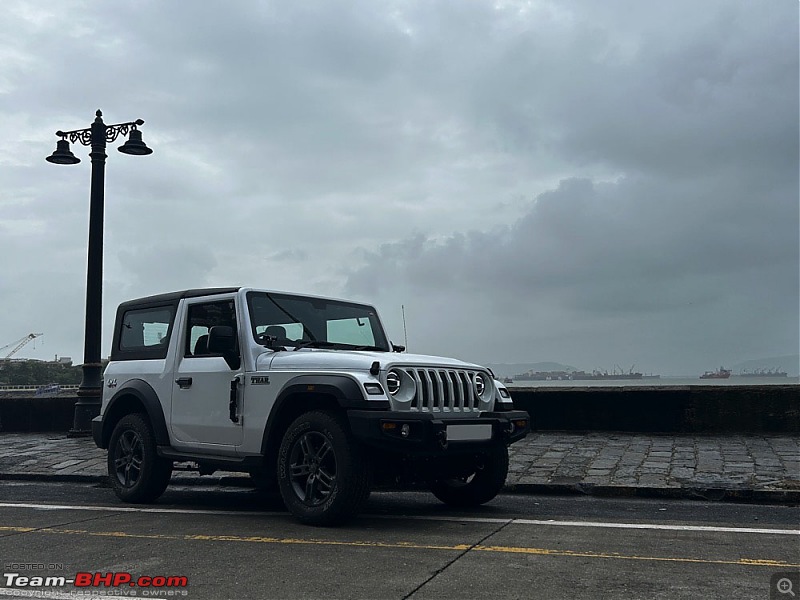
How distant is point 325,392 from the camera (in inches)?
260

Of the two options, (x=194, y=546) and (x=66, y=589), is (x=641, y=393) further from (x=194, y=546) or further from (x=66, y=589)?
(x=66, y=589)

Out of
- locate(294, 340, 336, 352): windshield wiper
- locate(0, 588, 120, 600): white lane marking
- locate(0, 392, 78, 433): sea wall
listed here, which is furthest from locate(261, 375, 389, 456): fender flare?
locate(0, 392, 78, 433): sea wall

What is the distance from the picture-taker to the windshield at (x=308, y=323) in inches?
302

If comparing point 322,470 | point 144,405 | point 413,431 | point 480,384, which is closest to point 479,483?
point 480,384

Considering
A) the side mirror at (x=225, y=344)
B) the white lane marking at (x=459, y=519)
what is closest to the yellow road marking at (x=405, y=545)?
the white lane marking at (x=459, y=519)

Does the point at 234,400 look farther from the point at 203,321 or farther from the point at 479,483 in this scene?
the point at 479,483

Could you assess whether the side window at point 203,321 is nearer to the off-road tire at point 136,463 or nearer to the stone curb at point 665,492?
the off-road tire at point 136,463

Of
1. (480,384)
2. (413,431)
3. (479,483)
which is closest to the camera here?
(413,431)

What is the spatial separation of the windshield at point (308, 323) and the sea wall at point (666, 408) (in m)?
5.26

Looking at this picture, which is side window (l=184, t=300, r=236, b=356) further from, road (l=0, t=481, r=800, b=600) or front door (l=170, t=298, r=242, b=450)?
road (l=0, t=481, r=800, b=600)

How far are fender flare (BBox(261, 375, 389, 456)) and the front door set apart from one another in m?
0.48

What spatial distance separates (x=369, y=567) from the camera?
4.99 metres

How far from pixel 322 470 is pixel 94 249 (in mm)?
9870

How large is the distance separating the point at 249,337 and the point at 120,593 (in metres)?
3.29
